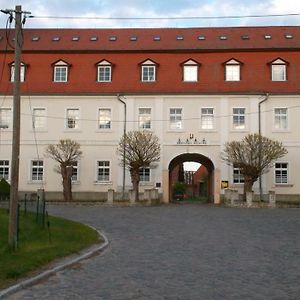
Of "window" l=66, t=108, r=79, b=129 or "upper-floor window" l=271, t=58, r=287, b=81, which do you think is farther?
"window" l=66, t=108, r=79, b=129

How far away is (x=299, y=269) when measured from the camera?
36.1 ft

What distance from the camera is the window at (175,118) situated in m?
40.7

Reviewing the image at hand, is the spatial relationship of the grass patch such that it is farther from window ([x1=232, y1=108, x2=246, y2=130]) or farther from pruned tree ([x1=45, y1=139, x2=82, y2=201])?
window ([x1=232, y1=108, x2=246, y2=130])

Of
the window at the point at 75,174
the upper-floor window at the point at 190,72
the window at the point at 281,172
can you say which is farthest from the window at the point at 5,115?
the window at the point at 281,172

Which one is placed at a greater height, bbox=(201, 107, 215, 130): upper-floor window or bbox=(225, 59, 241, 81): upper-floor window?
bbox=(225, 59, 241, 81): upper-floor window

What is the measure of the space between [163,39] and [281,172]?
13775 millimetres

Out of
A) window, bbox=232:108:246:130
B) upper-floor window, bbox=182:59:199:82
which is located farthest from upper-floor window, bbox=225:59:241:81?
window, bbox=232:108:246:130

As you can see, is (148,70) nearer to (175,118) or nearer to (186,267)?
(175,118)

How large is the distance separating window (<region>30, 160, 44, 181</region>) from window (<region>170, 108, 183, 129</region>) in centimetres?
1004

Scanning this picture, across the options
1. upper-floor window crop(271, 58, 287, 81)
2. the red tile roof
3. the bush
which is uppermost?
the red tile roof

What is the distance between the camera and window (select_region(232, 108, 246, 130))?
132 ft

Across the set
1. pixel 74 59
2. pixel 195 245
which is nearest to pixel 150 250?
pixel 195 245

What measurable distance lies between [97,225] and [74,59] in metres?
23.9

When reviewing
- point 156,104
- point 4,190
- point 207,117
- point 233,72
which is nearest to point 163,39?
point 156,104
